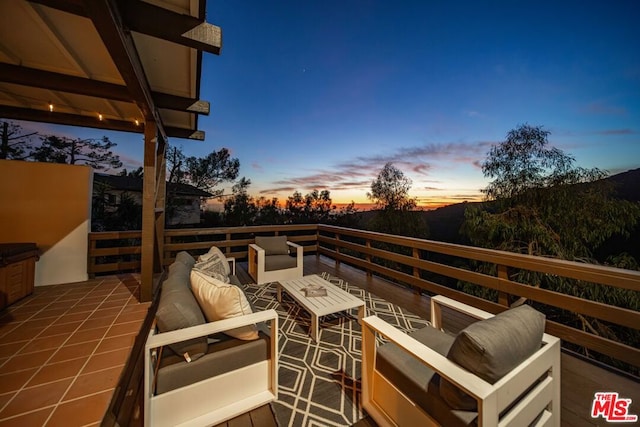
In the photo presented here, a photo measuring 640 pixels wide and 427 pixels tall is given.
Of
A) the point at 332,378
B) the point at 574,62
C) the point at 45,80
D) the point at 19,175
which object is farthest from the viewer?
the point at 574,62

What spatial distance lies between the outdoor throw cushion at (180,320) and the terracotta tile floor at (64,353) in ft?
2.29

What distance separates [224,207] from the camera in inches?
341

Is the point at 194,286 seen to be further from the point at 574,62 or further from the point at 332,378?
the point at 574,62

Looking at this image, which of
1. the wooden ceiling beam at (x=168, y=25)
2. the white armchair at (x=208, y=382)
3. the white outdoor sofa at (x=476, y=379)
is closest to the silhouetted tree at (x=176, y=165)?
the wooden ceiling beam at (x=168, y=25)

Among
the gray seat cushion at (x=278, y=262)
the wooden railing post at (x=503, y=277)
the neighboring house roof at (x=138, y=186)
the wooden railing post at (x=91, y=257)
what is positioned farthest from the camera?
the neighboring house roof at (x=138, y=186)

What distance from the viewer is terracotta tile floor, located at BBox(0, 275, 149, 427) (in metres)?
1.43

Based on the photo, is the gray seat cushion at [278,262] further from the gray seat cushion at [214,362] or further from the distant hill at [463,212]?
the distant hill at [463,212]

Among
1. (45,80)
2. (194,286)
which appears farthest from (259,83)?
(194,286)

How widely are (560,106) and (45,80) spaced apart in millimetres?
8327

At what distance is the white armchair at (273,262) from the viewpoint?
12.3 feet

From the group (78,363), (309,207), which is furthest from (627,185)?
(309,207)

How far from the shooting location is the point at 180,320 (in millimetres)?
1342

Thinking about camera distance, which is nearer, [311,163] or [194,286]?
[194,286]

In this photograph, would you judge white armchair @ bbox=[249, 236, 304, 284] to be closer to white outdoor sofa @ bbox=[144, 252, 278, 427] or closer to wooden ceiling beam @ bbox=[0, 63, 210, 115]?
white outdoor sofa @ bbox=[144, 252, 278, 427]
